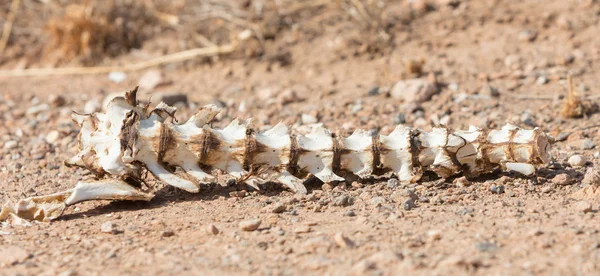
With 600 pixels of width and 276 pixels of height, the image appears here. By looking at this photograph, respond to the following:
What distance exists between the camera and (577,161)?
151 inches

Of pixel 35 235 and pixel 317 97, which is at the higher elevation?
pixel 317 97

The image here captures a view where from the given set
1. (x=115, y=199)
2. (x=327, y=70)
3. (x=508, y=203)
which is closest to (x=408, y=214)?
(x=508, y=203)

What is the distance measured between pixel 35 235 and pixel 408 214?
59.9 inches

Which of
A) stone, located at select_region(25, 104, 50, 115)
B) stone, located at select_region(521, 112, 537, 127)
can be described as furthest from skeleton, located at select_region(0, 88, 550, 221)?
stone, located at select_region(25, 104, 50, 115)

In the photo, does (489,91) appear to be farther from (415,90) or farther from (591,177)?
(591,177)

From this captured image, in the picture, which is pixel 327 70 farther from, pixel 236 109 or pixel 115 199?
pixel 115 199

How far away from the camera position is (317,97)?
5633mm

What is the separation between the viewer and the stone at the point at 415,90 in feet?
17.2

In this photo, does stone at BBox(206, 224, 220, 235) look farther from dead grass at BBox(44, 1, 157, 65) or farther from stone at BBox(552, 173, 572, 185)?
dead grass at BBox(44, 1, 157, 65)

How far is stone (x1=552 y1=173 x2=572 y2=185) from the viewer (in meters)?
3.52

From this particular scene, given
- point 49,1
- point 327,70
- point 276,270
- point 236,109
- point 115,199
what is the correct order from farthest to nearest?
point 49,1 < point 327,70 < point 236,109 < point 115,199 < point 276,270

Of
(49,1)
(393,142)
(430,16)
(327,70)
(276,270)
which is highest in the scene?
(49,1)

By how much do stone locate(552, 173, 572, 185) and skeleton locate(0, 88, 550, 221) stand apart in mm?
142

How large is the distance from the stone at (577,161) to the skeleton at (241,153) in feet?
1.42
